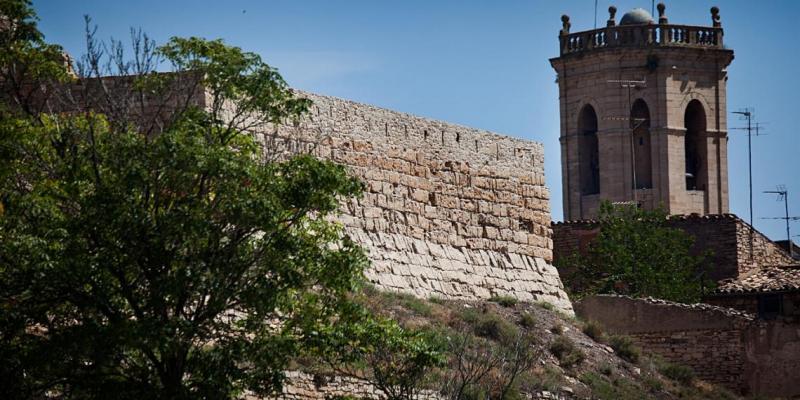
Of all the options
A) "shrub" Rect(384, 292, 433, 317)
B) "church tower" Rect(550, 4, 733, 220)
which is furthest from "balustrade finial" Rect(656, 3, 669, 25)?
"shrub" Rect(384, 292, 433, 317)

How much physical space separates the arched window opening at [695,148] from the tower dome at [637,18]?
105 inches

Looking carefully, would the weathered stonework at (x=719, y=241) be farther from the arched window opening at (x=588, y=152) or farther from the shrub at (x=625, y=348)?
the arched window opening at (x=588, y=152)

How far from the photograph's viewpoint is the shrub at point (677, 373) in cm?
3219

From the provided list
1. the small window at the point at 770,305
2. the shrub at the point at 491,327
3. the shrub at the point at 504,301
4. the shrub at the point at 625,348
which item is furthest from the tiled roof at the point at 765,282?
the shrub at the point at 491,327

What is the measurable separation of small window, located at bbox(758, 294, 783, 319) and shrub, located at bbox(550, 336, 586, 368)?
7507 mm

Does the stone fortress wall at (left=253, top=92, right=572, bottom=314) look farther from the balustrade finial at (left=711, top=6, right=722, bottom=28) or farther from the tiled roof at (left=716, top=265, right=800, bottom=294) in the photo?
the balustrade finial at (left=711, top=6, right=722, bottom=28)

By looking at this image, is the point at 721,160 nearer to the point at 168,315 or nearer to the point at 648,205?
the point at 648,205

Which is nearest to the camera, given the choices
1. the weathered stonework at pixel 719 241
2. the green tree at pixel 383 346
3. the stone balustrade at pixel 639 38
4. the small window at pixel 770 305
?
the green tree at pixel 383 346

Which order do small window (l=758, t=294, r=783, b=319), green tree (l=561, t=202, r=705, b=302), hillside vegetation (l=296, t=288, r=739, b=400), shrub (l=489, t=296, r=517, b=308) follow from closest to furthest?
1. hillside vegetation (l=296, t=288, r=739, b=400)
2. shrub (l=489, t=296, r=517, b=308)
3. small window (l=758, t=294, r=783, b=319)
4. green tree (l=561, t=202, r=705, b=302)

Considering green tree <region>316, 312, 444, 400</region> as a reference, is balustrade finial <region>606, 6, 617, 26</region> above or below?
above

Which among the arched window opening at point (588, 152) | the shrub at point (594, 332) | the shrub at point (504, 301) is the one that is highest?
the arched window opening at point (588, 152)

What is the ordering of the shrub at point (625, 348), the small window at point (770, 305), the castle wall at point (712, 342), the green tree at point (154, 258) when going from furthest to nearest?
the small window at point (770, 305), the castle wall at point (712, 342), the shrub at point (625, 348), the green tree at point (154, 258)

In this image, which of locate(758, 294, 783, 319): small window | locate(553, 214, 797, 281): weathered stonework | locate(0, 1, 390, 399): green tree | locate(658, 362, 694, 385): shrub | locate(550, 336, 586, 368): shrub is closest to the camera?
locate(0, 1, 390, 399): green tree

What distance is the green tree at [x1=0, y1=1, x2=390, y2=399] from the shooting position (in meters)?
19.3
